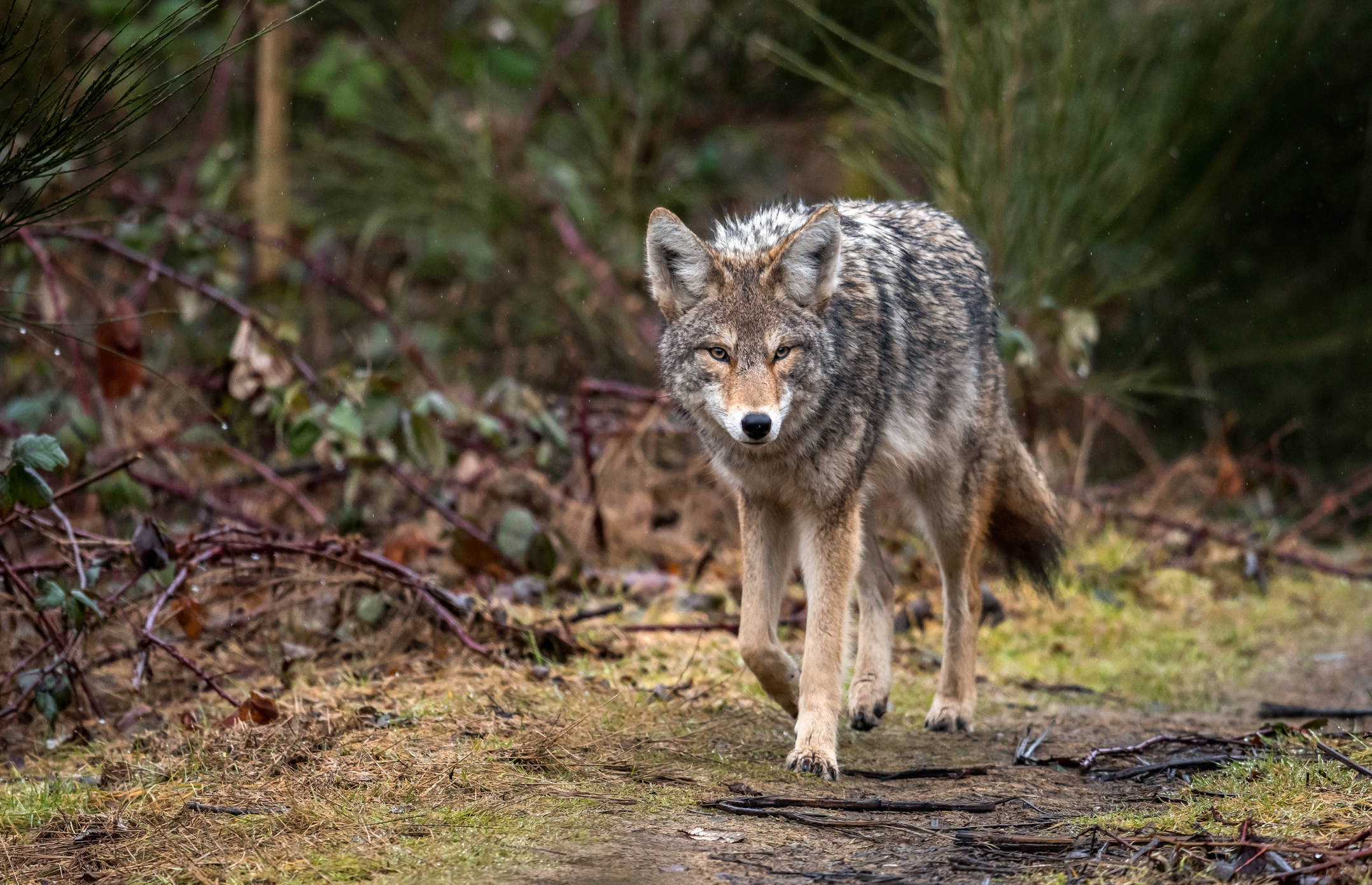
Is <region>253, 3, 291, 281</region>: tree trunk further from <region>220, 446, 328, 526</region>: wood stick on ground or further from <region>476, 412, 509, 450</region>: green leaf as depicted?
<region>476, 412, 509, 450</region>: green leaf

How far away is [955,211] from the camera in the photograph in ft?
24.9

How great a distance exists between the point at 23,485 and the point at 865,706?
3186 mm

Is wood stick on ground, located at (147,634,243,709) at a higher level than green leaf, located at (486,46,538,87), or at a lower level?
lower

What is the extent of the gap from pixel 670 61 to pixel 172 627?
21.5ft

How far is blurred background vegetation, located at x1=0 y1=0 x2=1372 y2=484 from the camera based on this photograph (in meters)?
8.20

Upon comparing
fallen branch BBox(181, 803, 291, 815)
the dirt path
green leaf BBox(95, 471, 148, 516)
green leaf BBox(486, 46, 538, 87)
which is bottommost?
fallen branch BBox(181, 803, 291, 815)

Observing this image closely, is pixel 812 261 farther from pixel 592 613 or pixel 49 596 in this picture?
pixel 49 596

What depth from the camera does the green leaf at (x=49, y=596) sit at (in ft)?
12.7

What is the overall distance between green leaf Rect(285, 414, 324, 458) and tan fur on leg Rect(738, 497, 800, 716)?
2055 millimetres

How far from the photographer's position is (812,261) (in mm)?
4270

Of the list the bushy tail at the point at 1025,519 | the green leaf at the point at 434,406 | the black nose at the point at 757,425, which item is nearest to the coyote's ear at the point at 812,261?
the black nose at the point at 757,425

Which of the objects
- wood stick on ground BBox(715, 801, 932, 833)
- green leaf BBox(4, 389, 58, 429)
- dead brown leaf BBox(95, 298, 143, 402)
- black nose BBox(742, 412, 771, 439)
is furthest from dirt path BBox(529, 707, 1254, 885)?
green leaf BBox(4, 389, 58, 429)

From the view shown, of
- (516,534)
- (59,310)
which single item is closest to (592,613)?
(516,534)

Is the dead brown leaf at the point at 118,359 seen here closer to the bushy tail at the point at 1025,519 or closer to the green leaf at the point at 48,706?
the green leaf at the point at 48,706
